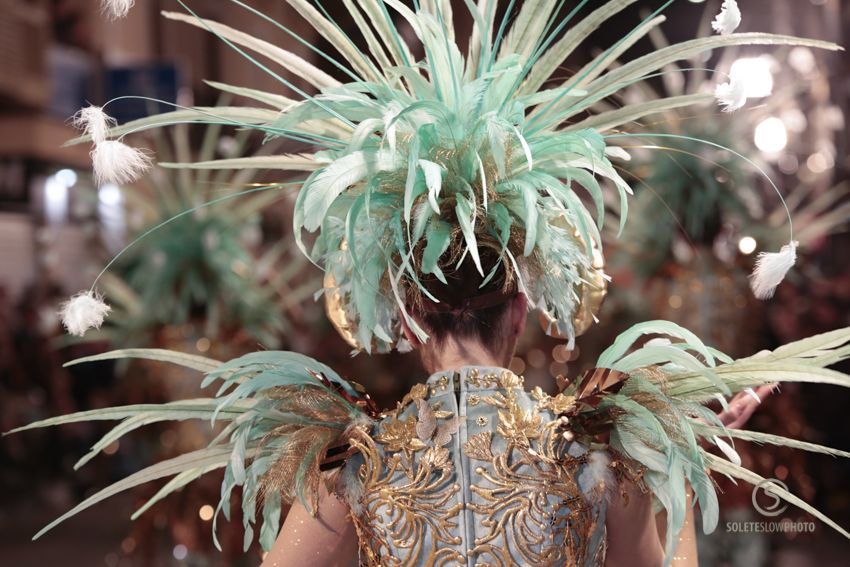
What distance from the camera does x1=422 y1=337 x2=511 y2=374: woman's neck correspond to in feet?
4.77

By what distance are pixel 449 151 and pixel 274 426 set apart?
1.49 ft

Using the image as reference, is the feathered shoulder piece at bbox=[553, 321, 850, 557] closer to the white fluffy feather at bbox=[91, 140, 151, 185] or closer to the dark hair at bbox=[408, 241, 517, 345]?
the dark hair at bbox=[408, 241, 517, 345]

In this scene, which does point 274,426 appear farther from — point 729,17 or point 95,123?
point 729,17

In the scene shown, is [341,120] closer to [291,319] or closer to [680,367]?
[680,367]

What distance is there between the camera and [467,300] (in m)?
1.44

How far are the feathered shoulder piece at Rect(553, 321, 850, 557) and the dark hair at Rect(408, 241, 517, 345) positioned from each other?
0.47 ft

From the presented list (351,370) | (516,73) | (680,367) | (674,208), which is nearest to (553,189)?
(516,73)

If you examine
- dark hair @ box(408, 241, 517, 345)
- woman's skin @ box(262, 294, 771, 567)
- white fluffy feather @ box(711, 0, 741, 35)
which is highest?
white fluffy feather @ box(711, 0, 741, 35)

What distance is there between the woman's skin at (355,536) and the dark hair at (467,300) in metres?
0.01

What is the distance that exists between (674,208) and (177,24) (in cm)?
379

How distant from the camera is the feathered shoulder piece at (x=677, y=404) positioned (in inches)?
53.2

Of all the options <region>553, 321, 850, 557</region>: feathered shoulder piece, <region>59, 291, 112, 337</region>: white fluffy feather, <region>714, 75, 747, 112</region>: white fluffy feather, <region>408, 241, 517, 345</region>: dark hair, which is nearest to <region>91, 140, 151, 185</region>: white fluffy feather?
<region>59, 291, 112, 337</region>: white fluffy feather

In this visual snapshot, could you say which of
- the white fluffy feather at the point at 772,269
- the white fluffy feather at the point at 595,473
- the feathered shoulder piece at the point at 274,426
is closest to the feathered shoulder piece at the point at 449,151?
the white fluffy feather at the point at 772,269

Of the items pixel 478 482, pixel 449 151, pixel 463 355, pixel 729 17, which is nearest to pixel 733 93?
pixel 729 17
